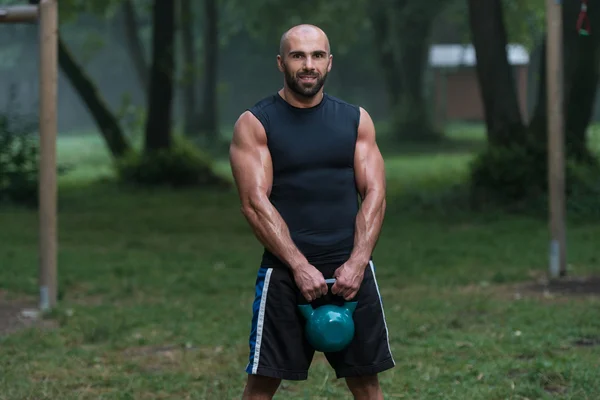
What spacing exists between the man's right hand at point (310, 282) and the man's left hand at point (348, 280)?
0.05m

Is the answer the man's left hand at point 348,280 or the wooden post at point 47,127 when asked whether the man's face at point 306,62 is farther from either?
the wooden post at point 47,127

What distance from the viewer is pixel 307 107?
473 cm

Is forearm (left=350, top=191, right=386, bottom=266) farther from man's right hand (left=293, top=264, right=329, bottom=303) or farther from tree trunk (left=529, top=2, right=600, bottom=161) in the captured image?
tree trunk (left=529, top=2, right=600, bottom=161)

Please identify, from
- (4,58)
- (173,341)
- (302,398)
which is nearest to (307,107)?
(302,398)

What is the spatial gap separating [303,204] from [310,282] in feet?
1.10

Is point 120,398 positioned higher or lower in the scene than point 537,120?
lower

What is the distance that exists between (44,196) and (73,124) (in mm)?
71886

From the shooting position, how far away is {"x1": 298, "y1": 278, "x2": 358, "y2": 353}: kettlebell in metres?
4.54

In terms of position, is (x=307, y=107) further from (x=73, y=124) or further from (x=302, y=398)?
(x=73, y=124)

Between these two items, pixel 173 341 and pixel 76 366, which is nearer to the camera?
pixel 76 366

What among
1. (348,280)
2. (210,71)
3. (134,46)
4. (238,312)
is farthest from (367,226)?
(210,71)

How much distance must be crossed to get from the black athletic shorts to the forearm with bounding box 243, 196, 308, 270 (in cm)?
11

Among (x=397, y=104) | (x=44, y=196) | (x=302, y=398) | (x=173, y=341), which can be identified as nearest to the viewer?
(x=302, y=398)

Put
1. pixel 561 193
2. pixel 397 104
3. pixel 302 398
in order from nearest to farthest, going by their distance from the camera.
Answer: pixel 302 398 < pixel 561 193 < pixel 397 104
